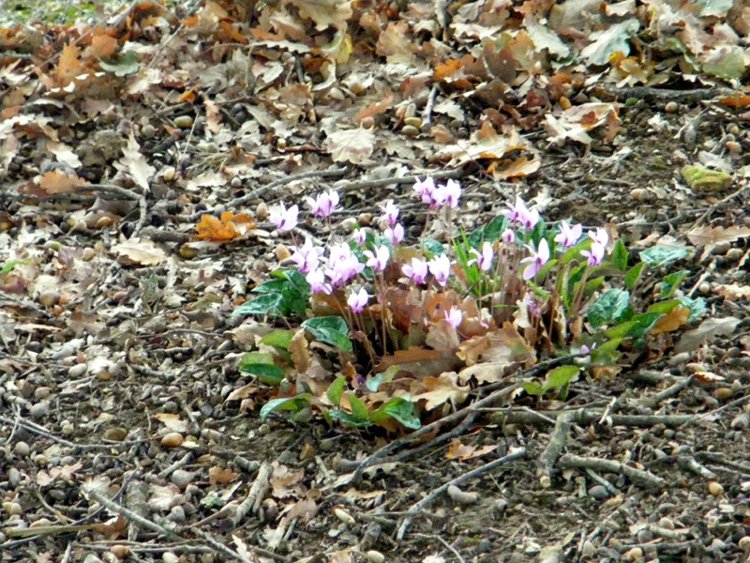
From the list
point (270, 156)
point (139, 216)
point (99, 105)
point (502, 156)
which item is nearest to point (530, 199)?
point (502, 156)

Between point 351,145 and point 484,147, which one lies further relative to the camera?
point 351,145

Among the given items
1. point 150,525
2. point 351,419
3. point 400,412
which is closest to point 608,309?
point 400,412

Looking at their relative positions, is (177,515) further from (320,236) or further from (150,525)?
(320,236)

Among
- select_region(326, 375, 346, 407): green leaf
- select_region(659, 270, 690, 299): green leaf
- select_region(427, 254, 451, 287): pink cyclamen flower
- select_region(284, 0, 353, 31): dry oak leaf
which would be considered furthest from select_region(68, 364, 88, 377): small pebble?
select_region(284, 0, 353, 31): dry oak leaf

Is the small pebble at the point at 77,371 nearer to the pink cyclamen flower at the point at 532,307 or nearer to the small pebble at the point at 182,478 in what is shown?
the small pebble at the point at 182,478

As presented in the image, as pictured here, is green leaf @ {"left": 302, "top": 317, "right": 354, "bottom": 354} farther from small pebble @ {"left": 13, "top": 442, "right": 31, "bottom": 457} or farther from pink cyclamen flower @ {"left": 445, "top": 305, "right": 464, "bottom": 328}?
small pebble @ {"left": 13, "top": 442, "right": 31, "bottom": 457}

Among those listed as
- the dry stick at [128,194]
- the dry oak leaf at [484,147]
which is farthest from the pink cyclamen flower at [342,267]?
the dry stick at [128,194]
